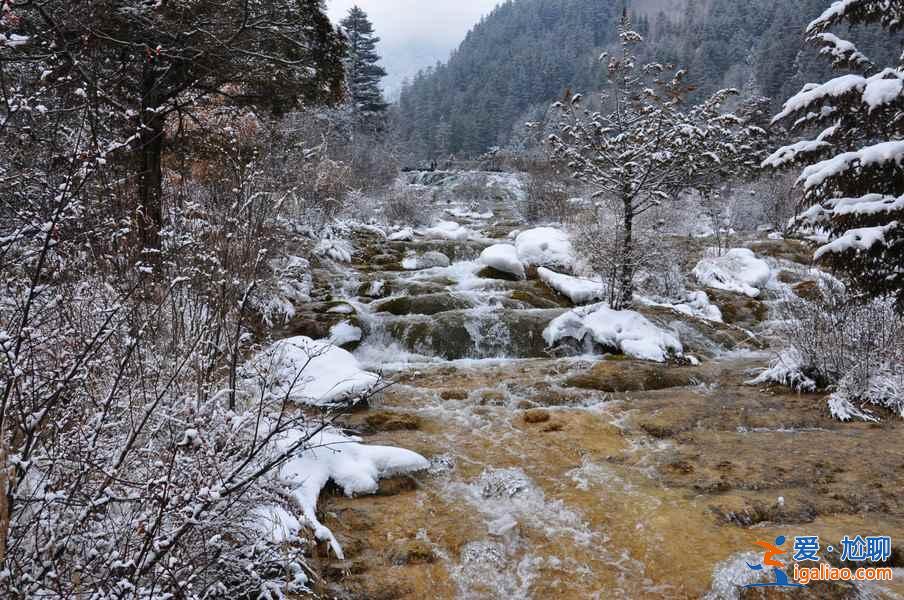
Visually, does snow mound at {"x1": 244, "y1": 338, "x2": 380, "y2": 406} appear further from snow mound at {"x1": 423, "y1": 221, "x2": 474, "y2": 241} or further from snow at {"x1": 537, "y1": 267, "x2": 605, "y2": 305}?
snow mound at {"x1": 423, "y1": 221, "x2": 474, "y2": 241}

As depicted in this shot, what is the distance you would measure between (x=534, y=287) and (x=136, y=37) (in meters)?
8.44

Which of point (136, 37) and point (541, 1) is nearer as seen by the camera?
point (136, 37)

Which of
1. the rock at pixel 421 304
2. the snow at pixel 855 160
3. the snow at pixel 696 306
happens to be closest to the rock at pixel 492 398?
the rock at pixel 421 304

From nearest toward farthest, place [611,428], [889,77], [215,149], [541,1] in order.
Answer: [889,77], [611,428], [215,149], [541,1]

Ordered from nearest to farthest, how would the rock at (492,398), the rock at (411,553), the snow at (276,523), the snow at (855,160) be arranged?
the snow at (276,523) < the rock at (411,553) < the snow at (855,160) < the rock at (492,398)

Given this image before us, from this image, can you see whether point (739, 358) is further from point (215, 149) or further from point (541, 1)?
point (541, 1)

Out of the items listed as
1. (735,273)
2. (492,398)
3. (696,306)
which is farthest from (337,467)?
(735,273)

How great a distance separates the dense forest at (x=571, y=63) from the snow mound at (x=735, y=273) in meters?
31.6

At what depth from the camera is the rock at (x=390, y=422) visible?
5.45m

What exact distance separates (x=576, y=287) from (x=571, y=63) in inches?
2980

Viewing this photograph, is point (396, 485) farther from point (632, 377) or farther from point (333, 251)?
point (333, 251)

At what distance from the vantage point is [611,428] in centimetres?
549

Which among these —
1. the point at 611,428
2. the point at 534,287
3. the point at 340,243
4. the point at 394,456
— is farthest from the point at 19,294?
the point at 340,243

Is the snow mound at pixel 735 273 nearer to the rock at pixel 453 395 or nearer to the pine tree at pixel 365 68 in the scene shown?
the rock at pixel 453 395
